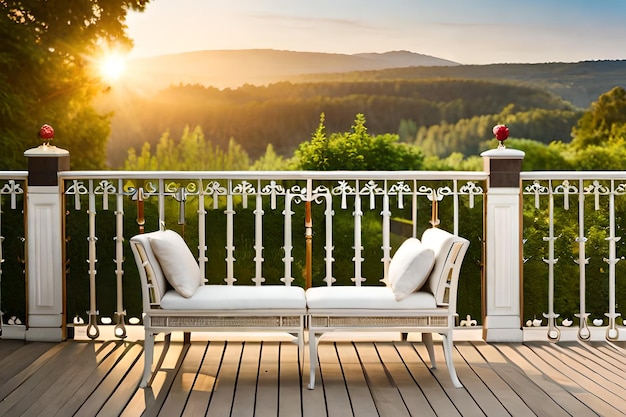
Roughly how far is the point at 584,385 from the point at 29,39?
995 centimetres

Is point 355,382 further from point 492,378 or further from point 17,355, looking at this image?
point 17,355

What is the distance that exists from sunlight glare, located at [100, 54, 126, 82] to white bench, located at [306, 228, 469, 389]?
32.4ft

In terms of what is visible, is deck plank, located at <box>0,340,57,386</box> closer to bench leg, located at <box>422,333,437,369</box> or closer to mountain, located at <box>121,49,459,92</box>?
bench leg, located at <box>422,333,437,369</box>

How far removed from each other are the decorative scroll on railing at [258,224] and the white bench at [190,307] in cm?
66

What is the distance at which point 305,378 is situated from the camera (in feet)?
14.1

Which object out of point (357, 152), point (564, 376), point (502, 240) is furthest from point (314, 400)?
point (357, 152)

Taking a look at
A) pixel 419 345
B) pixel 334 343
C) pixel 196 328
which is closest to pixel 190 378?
pixel 196 328

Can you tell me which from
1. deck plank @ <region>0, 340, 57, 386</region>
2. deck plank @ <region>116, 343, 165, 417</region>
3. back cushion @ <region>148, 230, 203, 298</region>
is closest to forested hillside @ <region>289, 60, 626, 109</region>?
deck plank @ <region>0, 340, 57, 386</region>

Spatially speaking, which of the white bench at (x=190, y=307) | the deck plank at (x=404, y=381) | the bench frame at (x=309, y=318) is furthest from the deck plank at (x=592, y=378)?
the white bench at (x=190, y=307)

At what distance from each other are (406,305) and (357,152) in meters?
7.70

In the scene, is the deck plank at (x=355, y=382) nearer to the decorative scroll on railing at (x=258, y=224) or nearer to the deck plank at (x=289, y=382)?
the deck plank at (x=289, y=382)

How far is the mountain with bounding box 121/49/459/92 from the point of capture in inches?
560

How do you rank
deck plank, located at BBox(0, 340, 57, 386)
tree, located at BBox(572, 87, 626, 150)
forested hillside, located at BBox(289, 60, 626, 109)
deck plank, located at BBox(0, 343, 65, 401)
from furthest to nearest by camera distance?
1. tree, located at BBox(572, 87, 626, 150)
2. forested hillside, located at BBox(289, 60, 626, 109)
3. deck plank, located at BBox(0, 340, 57, 386)
4. deck plank, located at BBox(0, 343, 65, 401)

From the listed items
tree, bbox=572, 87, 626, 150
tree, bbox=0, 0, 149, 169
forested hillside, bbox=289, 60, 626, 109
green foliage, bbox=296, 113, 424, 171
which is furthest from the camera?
tree, bbox=572, 87, 626, 150
